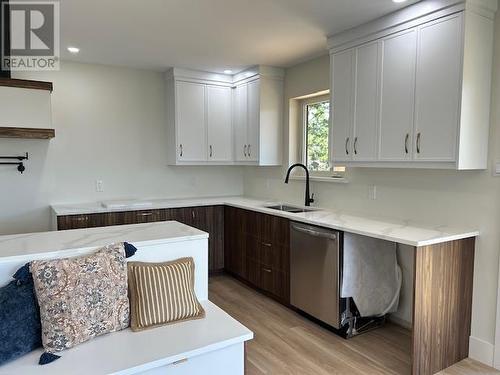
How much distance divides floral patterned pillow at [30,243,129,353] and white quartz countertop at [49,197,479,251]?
1.67 metres

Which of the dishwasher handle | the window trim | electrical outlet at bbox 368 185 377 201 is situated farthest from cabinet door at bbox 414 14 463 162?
the window trim

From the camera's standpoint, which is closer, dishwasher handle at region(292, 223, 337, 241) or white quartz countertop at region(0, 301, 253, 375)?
white quartz countertop at region(0, 301, 253, 375)

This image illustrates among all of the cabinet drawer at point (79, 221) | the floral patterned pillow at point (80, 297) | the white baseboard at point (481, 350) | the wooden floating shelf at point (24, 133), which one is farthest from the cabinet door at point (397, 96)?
the wooden floating shelf at point (24, 133)

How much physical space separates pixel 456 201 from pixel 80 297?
2537 millimetres

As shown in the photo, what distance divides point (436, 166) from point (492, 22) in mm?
1021

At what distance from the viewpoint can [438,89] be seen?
2443mm

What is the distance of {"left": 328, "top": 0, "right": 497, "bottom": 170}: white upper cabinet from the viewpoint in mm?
2346

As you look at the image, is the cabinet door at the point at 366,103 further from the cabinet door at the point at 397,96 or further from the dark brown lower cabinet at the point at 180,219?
the dark brown lower cabinet at the point at 180,219

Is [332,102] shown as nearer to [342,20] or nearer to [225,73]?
[342,20]

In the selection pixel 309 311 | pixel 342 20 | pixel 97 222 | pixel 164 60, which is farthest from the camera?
A: pixel 164 60

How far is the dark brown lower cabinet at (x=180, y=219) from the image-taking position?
365cm

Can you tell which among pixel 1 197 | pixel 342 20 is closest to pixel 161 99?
pixel 1 197

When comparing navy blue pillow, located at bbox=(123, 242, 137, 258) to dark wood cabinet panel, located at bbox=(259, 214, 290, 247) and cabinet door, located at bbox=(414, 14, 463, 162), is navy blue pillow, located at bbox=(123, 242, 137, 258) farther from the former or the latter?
cabinet door, located at bbox=(414, 14, 463, 162)

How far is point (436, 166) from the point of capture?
2.49 m
